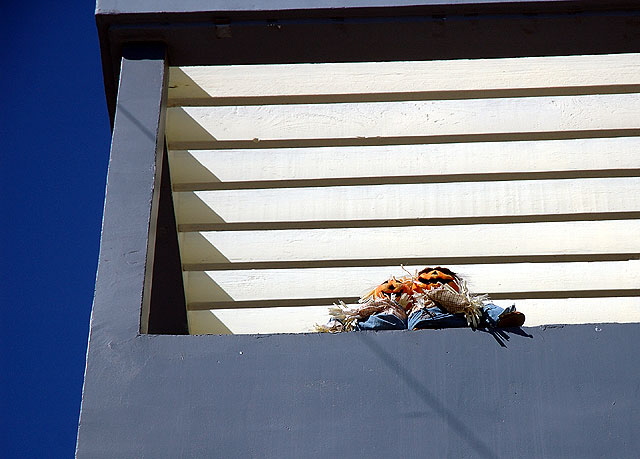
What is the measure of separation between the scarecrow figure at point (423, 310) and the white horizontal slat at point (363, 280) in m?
1.46

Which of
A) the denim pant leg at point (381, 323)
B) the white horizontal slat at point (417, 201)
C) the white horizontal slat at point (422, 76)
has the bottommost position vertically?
the denim pant leg at point (381, 323)

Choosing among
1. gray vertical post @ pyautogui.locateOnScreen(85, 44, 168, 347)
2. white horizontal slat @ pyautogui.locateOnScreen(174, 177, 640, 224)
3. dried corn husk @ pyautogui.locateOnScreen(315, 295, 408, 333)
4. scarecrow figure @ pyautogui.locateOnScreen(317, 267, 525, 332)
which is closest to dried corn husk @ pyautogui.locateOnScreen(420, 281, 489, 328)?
scarecrow figure @ pyautogui.locateOnScreen(317, 267, 525, 332)

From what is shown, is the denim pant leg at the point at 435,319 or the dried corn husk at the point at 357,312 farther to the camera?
the dried corn husk at the point at 357,312

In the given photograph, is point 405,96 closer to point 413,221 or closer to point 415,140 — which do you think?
point 415,140

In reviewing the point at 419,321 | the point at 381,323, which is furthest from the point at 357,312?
the point at 419,321

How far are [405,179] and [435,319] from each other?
1760 millimetres

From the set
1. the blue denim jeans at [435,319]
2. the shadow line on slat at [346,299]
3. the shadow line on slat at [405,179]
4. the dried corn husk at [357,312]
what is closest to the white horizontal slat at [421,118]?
the shadow line on slat at [405,179]

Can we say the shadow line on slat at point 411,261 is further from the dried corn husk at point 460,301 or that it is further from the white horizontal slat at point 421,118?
the dried corn husk at point 460,301

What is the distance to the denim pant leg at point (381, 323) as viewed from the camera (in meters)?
3.33

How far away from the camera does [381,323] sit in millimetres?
3330

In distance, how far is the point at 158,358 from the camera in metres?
3.10

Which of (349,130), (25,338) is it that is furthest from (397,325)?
(25,338)

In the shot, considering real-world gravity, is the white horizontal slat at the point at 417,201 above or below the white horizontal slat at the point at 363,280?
above

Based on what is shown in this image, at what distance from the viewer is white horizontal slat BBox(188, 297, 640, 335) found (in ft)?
16.5
